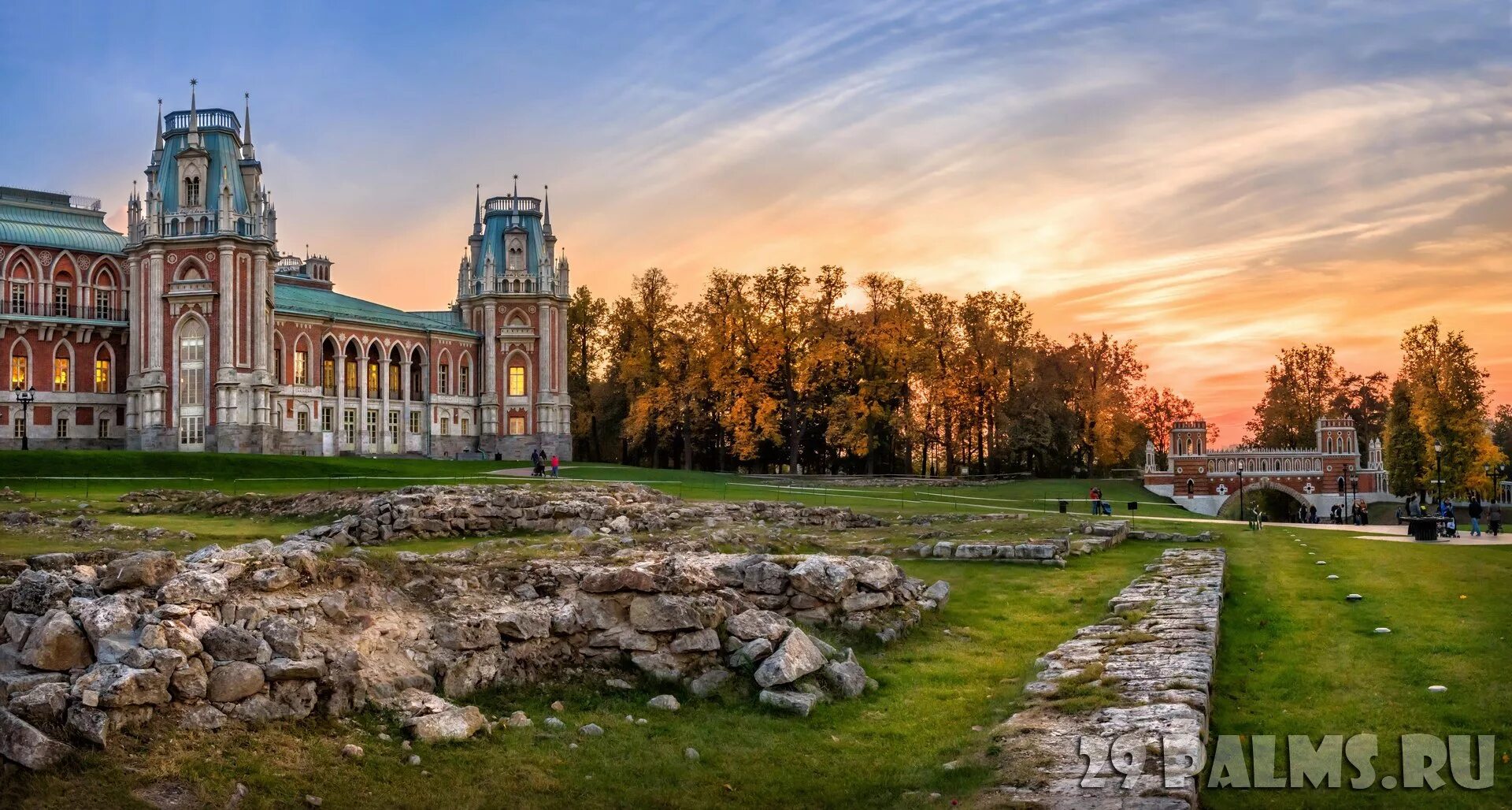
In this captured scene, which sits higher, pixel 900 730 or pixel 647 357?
pixel 647 357

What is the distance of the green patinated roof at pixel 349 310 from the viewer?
78625 millimetres

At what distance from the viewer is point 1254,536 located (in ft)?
107

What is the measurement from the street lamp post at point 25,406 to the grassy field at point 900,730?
175 feet

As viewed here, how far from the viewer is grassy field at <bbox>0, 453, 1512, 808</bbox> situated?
8.35 m

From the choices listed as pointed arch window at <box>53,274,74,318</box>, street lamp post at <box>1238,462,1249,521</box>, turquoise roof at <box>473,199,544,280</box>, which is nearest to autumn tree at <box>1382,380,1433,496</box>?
street lamp post at <box>1238,462,1249,521</box>

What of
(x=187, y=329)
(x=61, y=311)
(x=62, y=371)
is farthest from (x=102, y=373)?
(x=187, y=329)

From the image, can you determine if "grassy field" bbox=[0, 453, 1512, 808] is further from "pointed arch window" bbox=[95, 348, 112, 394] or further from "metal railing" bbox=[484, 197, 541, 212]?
"metal railing" bbox=[484, 197, 541, 212]

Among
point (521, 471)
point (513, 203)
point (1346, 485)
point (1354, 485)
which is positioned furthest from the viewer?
point (513, 203)

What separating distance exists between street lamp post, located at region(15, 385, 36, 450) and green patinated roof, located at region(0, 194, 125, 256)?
9.53 meters

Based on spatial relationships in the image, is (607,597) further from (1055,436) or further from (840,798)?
(1055,436)

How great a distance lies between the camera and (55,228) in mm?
69500

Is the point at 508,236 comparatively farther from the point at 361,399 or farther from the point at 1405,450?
the point at 1405,450

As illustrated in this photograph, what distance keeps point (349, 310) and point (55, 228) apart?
64.9 ft

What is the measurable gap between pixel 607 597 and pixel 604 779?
11.7ft
